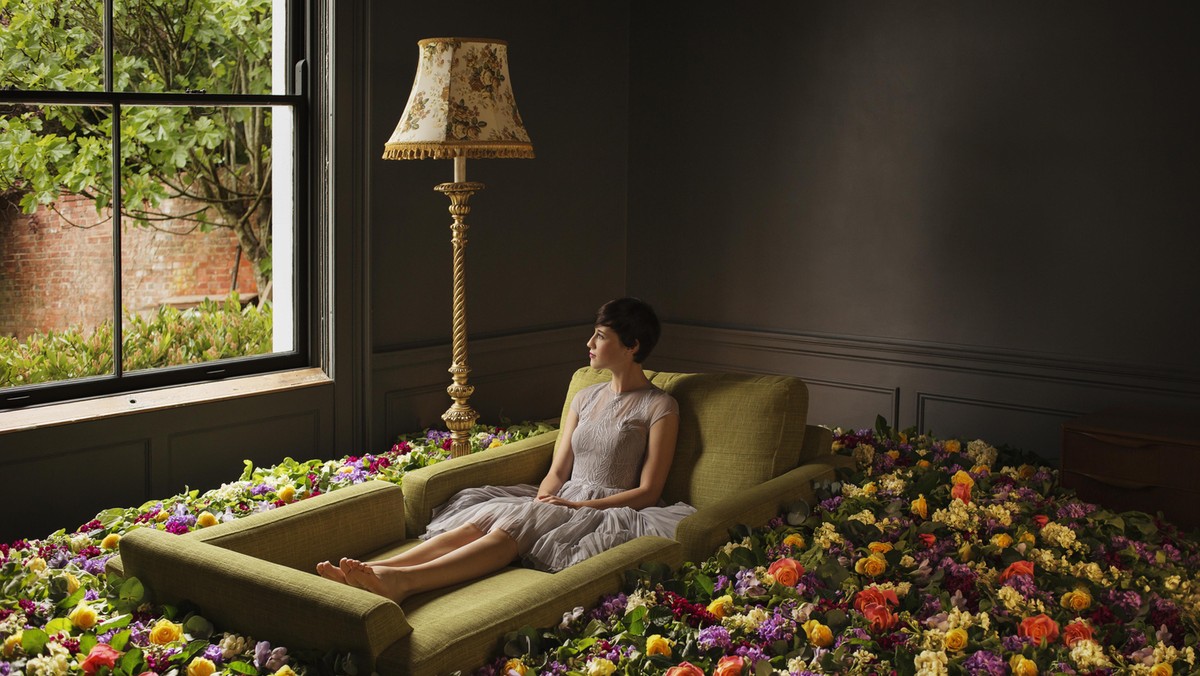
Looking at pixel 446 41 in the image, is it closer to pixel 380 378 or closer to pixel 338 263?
pixel 338 263

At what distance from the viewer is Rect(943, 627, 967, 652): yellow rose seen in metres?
2.42

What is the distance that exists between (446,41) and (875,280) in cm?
236

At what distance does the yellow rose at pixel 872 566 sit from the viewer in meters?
2.81

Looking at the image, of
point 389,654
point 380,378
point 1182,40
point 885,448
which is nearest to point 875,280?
point 885,448

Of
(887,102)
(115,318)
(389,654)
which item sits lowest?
(389,654)

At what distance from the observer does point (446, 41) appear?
3760 millimetres

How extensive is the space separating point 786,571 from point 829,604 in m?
0.15

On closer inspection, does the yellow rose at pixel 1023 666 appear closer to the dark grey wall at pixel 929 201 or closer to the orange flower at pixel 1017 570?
the orange flower at pixel 1017 570

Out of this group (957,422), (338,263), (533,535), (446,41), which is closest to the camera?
(533,535)

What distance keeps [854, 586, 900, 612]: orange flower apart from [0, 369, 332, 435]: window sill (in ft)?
8.51

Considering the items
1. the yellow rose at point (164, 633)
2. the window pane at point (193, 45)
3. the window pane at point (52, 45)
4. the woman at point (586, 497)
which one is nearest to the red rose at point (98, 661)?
the yellow rose at point (164, 633)

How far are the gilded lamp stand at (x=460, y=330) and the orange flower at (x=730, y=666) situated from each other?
2056mm

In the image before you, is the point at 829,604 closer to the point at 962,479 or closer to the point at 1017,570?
the point at 1017,570

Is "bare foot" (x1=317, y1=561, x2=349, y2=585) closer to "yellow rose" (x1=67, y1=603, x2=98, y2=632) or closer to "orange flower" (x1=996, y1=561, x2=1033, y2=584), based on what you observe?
"yellow rose" (x1=67, y1=603, x2=98, y2=632)
